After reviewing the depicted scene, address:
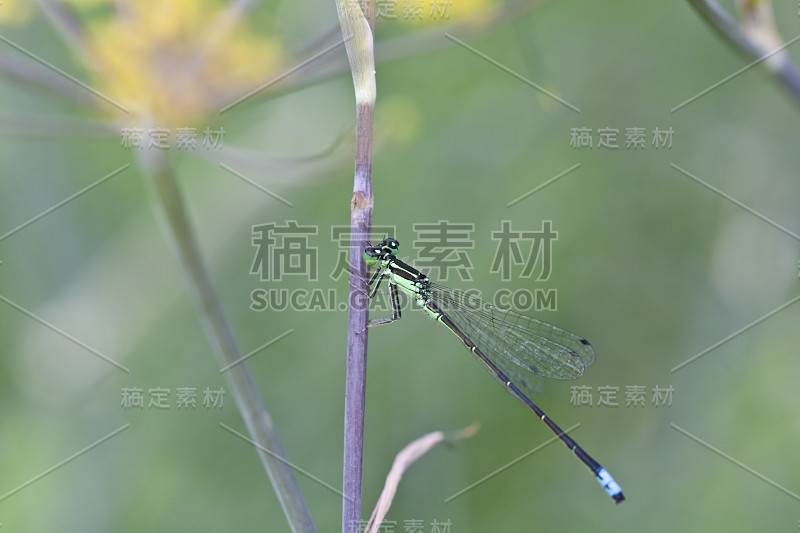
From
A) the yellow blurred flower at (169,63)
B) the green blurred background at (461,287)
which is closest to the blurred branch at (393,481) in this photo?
the yellow blurred flower at (169,63)

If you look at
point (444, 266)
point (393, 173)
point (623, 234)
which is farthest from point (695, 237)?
point (393, 173)

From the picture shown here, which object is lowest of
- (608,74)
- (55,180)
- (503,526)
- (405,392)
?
(503,526)

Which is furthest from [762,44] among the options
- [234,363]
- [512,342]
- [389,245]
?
[512,342]

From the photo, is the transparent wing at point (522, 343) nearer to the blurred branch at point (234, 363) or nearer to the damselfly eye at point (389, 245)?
the damselfly eye at point (389, 245)

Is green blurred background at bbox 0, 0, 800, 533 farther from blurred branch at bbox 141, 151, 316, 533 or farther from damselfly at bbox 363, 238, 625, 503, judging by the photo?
blurred branch at bbox 141, 151, 316, 533

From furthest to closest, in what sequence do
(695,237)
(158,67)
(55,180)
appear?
(695,237) < (55,180) < (158,67)

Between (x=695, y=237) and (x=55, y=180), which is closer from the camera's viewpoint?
(x=55, y=180)

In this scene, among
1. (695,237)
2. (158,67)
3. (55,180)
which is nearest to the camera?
(158,67)

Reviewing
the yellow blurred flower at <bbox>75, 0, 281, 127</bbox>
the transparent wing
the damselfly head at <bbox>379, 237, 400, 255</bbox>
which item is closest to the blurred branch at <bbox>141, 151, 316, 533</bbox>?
the yellow blurred flower at <bbox>75, 0, 281, 127</bbox>

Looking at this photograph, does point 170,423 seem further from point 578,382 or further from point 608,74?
point 608,74
